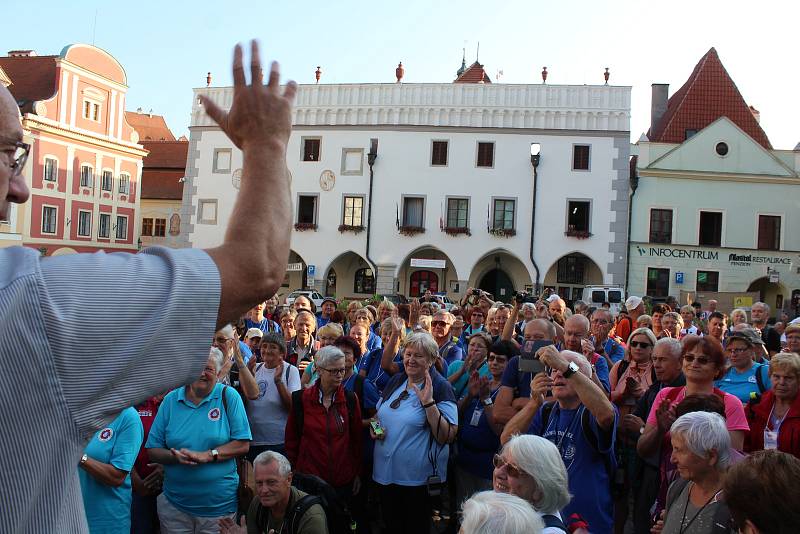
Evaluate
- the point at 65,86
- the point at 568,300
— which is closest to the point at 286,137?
the point at 568,300

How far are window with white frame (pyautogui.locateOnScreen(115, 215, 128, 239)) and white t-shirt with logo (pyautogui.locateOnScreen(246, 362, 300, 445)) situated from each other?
37760 millimetres

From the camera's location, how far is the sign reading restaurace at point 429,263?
3231 cm

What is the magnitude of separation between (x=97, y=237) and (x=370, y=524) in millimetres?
37557

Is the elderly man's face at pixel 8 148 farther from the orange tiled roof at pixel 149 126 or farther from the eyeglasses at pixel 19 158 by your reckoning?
the orange tiled roof at pixel 149 126

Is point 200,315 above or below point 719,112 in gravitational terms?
below

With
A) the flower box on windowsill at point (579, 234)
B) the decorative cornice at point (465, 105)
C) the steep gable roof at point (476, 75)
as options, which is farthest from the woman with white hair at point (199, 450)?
the steep gable roof at point (476, 75)

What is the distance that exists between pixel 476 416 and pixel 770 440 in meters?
2.21

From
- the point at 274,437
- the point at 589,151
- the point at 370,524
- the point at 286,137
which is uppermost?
the point at 589,151

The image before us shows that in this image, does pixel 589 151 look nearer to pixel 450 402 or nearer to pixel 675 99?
pixel 675 99

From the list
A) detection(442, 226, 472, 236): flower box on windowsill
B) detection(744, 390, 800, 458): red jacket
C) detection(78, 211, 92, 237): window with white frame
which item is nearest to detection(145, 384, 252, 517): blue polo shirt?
detection(744, 390, 800, 458): red jacket

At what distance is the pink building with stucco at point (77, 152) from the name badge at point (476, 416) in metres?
33.2

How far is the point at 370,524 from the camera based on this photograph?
6.40 m

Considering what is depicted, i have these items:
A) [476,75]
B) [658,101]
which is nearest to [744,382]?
[658,101]

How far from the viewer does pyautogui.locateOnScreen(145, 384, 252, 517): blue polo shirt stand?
528 cm
